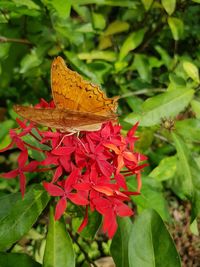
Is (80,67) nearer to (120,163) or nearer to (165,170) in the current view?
(165,170)

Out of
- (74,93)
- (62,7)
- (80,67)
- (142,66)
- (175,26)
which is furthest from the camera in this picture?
(142,66)

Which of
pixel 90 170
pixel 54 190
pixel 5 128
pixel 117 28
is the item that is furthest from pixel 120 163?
pixel 117 28

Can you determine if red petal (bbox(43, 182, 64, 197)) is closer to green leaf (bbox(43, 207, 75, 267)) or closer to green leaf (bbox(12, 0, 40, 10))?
green leaf (bbox(43, 207, 75, 267))

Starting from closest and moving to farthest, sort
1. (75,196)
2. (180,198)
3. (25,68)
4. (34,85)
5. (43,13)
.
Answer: (75,196) → (43,13) → (25,68) → (34,85) → (180,198)

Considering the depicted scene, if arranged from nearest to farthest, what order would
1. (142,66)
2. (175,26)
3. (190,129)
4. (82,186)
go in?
(82,186), (190,129), (175,26), (142,66)

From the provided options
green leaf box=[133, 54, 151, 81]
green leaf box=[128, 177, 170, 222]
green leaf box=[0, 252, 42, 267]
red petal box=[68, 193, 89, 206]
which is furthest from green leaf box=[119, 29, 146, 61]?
green leaf box=[0, 252, 42, 267]

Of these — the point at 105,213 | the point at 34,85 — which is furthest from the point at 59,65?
the point at 34,85

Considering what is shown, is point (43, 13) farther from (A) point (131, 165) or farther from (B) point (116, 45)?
(A) point (131, 165)
